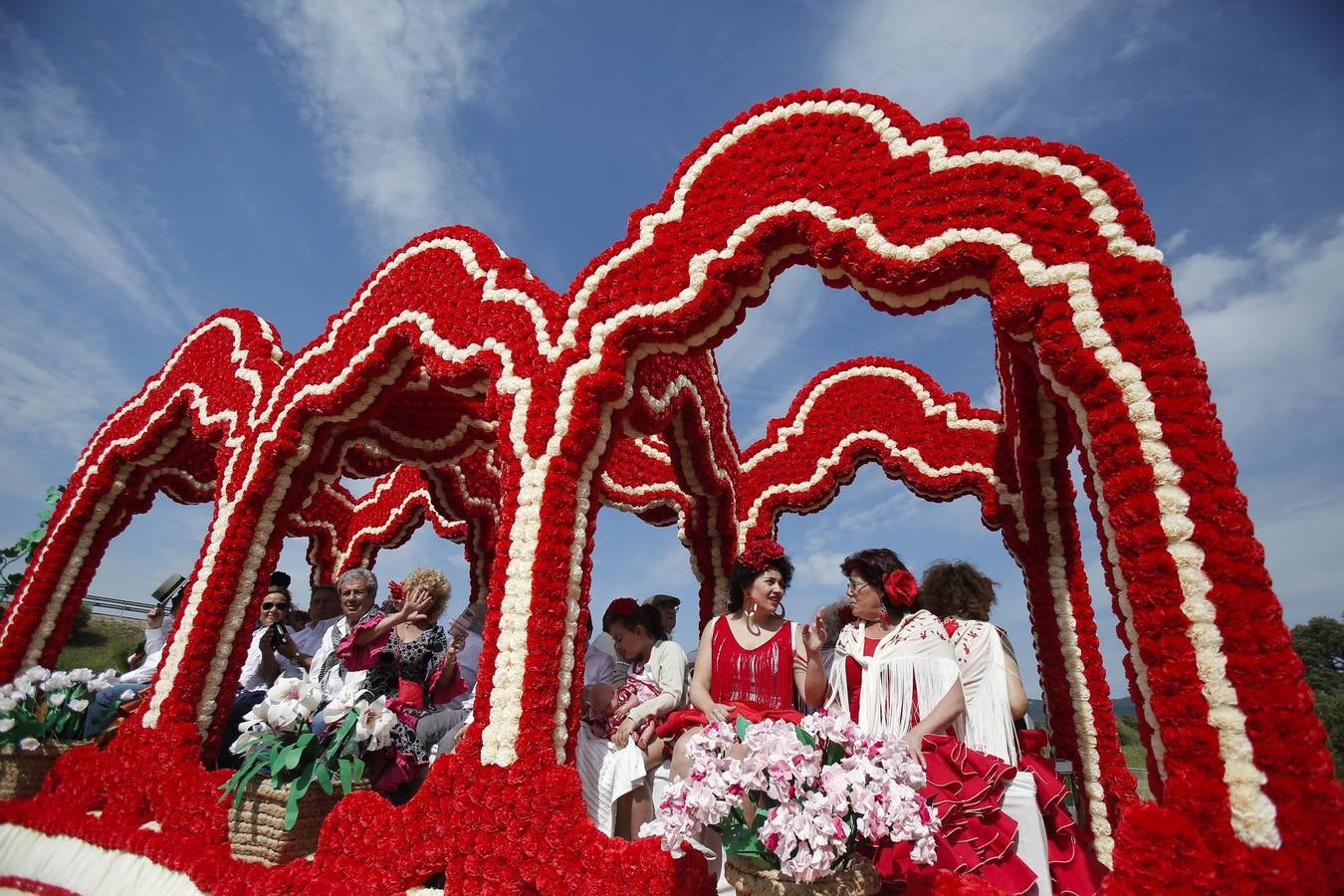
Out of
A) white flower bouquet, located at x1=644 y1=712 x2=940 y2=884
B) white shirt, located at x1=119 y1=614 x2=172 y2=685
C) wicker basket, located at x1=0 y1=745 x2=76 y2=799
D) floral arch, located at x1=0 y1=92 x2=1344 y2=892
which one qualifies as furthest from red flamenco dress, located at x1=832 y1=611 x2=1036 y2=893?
wicker basket, located at x1=0 y1=745 x2=76 y2=799

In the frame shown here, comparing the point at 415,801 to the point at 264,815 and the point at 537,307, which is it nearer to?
the point at 264,815

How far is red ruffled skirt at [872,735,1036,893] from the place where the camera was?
2402 mm

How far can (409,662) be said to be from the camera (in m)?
3.89

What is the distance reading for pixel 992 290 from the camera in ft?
9.53

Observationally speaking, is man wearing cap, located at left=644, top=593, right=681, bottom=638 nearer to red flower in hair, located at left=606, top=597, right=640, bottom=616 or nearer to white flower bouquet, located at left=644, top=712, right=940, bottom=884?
red flower in hair, located at left=606, top=597, right=640, bottom=616

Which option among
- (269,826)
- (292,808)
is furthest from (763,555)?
(269,826)

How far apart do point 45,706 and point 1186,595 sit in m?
6.85

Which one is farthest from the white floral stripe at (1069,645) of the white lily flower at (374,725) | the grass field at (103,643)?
the grass field at (103,643)

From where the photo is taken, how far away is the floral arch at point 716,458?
2.12 meters

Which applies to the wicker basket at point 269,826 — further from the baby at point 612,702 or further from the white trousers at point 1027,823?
the white trousers at point 1027,823

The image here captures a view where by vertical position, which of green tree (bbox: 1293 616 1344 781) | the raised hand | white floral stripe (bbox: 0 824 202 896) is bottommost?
white floral stripe (bbox: 0 824 202 896)

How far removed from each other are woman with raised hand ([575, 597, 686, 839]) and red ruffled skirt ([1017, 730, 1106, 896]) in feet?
5.53

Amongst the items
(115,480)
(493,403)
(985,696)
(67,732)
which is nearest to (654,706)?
(985,696)

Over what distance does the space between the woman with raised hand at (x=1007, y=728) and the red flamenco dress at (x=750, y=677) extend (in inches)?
31.1
